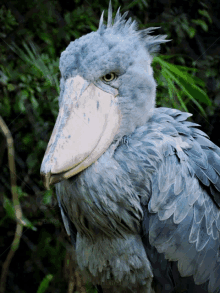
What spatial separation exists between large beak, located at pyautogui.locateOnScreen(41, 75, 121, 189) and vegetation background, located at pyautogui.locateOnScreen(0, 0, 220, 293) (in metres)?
0.78

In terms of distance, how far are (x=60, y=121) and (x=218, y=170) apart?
666mm

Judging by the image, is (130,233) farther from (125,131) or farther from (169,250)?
(125,131)

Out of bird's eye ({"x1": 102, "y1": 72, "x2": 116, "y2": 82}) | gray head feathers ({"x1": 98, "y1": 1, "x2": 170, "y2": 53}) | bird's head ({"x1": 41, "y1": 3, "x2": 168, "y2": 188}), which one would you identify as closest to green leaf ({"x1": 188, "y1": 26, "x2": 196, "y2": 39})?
gray head feathers ({"x1": 98, "y1": 1, "x2": 170, "y2": 53})

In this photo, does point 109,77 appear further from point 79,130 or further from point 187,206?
point 187,206

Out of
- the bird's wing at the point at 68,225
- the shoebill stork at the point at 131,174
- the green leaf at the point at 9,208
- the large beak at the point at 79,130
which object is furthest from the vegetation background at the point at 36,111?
the large beak at the point at 79,130

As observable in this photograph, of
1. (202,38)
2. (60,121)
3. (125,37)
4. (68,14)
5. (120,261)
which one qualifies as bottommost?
(120,261)

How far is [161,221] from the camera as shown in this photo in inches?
48.9

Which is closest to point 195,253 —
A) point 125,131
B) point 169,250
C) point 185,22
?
point 169,250

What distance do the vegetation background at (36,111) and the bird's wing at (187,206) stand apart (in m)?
0.62

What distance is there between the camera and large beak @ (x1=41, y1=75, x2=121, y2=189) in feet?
3.20

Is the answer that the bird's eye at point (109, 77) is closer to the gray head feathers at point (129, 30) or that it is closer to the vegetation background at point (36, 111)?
the gray head feathers at point (129, 30)

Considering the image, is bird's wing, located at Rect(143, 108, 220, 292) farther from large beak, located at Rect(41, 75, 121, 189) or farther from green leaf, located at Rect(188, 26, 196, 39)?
green leaf, located at Rect(188, 26, 196, 39)

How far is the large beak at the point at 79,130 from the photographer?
38.4 inches

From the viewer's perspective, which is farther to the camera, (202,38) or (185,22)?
(202,38)
